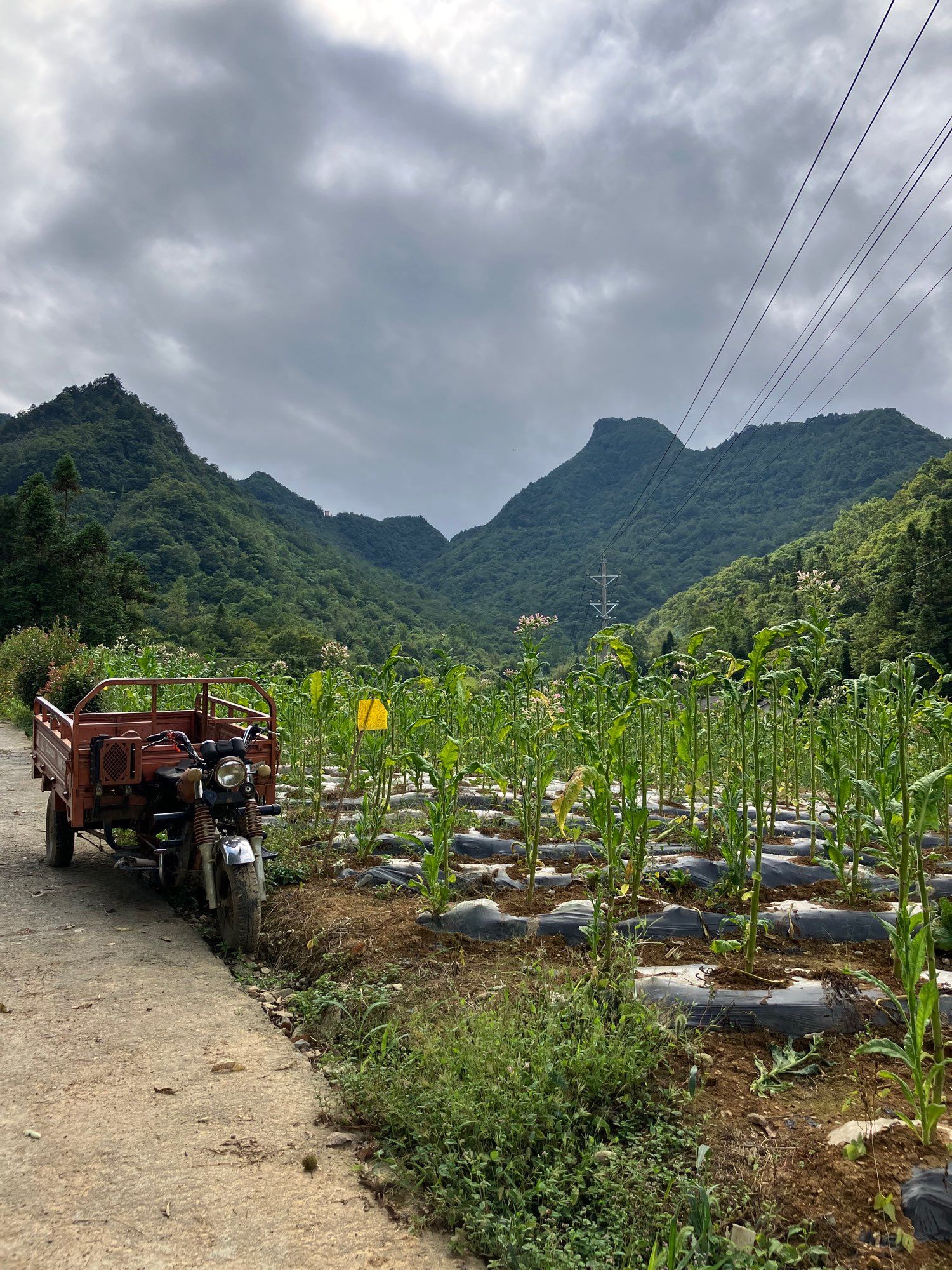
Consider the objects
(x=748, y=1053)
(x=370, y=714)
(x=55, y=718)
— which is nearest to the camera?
(x=748, y=1053)

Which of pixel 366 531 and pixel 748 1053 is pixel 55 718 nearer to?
pixel 748 1053

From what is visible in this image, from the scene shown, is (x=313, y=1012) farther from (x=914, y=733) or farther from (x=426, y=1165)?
(x=914, y=733)

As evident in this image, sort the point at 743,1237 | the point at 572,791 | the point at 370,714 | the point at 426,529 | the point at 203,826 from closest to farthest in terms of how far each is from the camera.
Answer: the point at 743,1237 < the point at 572,791 < the point at 203,826 < the point at 370,714 < the point at 426,529

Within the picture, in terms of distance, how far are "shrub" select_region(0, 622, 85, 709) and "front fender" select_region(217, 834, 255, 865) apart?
1298 cm

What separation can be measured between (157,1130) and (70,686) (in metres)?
13.0

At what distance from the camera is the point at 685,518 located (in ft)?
311

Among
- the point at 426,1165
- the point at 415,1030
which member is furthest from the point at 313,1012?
the point at 426,1165

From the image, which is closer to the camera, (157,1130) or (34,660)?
(157,1130)

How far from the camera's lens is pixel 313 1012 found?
3.80m

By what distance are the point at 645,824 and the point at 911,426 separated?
10543cm

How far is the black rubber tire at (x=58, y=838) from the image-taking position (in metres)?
6.23

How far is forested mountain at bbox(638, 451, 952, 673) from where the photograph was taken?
35344 mm

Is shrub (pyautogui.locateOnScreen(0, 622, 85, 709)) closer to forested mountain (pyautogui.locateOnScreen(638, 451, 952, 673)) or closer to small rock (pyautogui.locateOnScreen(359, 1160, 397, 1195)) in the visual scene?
forested mountain (pyautogui.locateOnScreen(638, 451, 952, 673))

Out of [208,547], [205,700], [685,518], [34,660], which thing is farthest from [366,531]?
[205,700]
